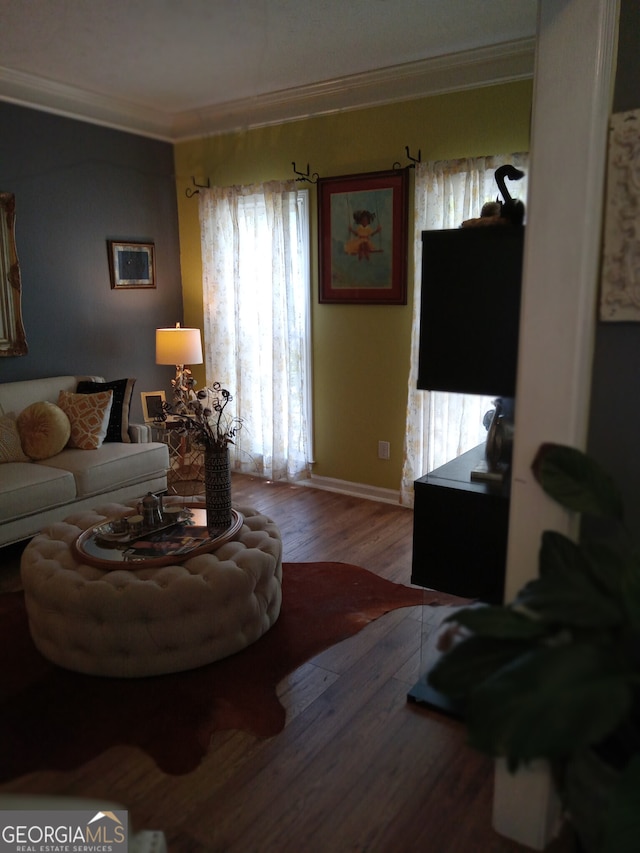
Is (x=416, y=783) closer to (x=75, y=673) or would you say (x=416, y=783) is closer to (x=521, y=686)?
(x=521, y=686)

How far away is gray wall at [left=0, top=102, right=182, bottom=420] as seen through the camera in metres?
4.30

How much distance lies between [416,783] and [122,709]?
42.0 inches

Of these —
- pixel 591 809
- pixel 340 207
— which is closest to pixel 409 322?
pixel 340 207

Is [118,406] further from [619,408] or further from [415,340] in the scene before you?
[619,408]

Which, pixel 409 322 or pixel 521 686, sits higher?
pixel 409 322

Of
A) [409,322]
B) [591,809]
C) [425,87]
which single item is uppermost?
[425,87]

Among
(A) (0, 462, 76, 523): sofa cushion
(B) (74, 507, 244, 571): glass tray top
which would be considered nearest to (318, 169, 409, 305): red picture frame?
(B) (74, 507, 244, 571): glass tray top

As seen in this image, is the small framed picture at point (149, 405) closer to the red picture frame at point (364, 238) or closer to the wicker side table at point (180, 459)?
the wicker side table at point (180, 459)

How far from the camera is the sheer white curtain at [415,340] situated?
12.3ft

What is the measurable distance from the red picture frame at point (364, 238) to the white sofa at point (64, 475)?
1.73 m

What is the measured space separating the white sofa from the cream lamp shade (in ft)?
1.65

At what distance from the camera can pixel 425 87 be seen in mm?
3918

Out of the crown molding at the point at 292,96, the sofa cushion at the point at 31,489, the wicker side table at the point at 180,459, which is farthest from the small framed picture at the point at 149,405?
the crown molding at the point at 292,96

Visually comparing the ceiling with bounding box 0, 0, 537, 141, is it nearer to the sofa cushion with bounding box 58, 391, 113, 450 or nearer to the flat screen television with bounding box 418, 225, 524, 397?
the sofa cushion with bounding box 58, 391, 113, 450
